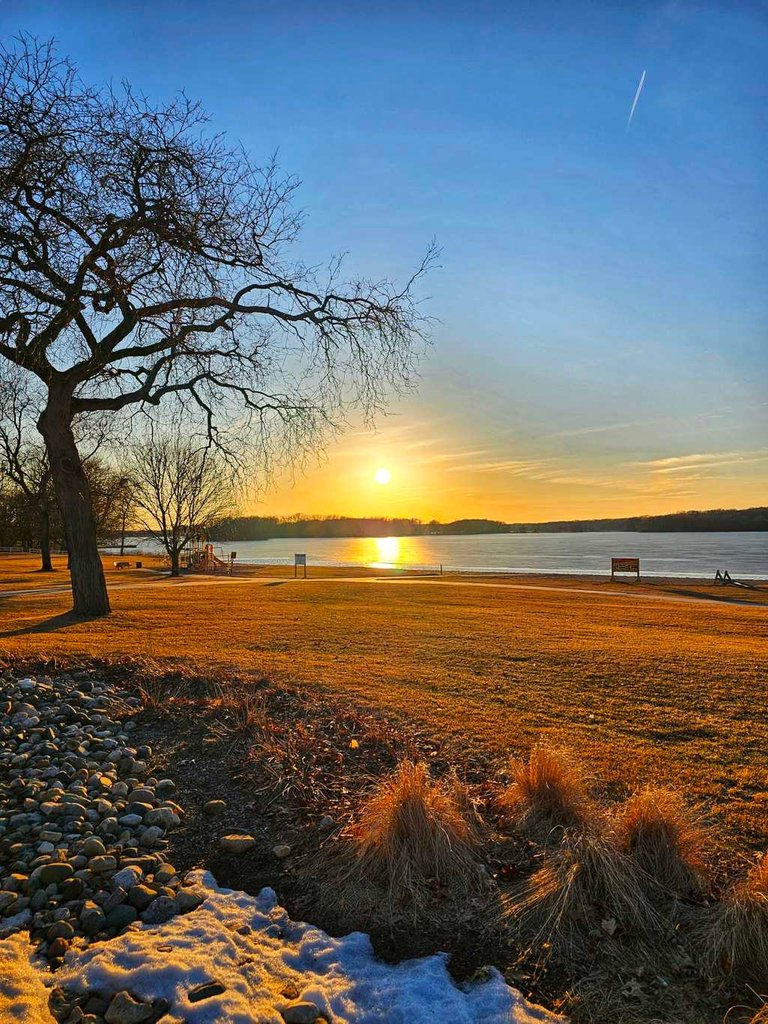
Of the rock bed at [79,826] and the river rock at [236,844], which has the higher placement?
the rock bed at [79,826]

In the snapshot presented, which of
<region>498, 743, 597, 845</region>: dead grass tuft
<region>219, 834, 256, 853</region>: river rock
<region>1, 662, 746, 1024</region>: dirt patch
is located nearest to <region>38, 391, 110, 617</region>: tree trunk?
<region>1, 662, 746, 1024</region>: dirt patch

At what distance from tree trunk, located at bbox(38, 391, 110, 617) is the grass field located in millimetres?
618

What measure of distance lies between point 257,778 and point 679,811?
9.61ft

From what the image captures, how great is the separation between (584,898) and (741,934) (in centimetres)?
69

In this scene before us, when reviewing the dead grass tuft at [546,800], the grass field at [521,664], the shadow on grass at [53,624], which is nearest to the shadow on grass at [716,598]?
the grass field at [521,664]

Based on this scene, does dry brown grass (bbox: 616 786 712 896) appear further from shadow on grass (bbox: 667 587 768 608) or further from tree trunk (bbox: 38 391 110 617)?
shadow on grass (bbox: 667 587 768 608)

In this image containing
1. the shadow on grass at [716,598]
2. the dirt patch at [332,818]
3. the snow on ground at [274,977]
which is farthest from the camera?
the shadow on grass at [716,598]

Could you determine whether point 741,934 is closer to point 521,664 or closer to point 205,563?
point 521,664

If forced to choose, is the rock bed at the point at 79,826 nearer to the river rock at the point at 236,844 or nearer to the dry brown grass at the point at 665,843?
the river rock at the point at 236,844

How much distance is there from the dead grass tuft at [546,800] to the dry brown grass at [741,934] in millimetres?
842

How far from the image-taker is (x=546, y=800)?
12.8 ft

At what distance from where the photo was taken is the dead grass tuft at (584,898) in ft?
9.50

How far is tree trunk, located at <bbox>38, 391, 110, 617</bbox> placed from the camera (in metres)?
11.5

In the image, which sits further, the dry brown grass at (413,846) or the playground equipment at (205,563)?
the playground equipment at (205,563)
